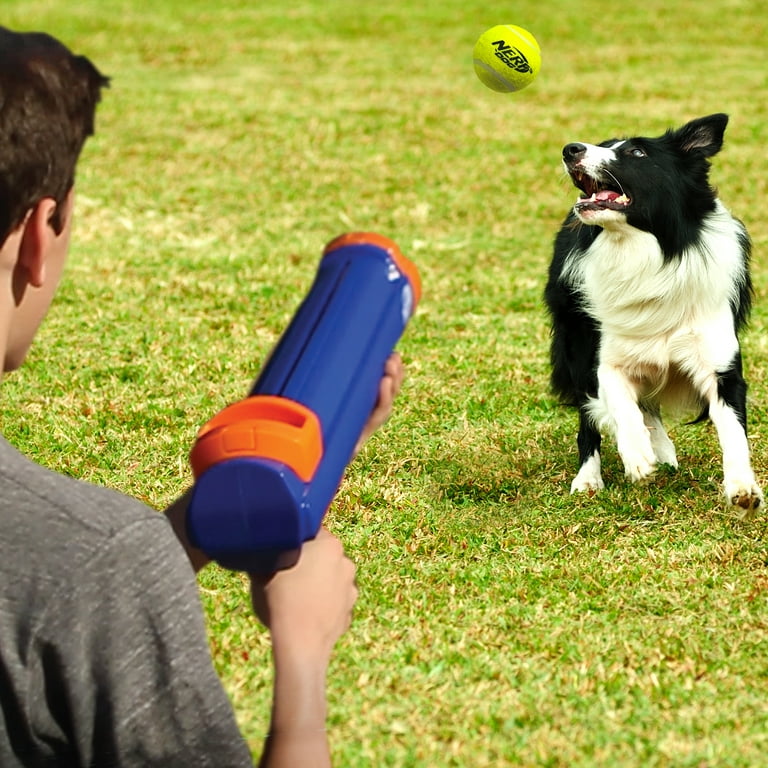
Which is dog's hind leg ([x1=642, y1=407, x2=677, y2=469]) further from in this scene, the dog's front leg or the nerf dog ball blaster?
the nerf dog ball blaster

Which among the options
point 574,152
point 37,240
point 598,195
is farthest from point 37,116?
point 598,195

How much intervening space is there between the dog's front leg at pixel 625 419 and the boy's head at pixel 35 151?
121 inches

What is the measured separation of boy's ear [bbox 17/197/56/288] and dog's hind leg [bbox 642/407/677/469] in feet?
11.9

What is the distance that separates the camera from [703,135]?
4.54 metres

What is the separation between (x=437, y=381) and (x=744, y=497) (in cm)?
195

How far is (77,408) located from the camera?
552 cm

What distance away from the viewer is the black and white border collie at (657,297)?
14.7ft

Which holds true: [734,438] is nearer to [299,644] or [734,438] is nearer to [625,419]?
[625,419]

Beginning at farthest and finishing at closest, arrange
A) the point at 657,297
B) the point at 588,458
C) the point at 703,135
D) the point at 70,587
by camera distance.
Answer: the point at 588,458 → the point at 657,297 → the point at 703,135 → the point at 70,587

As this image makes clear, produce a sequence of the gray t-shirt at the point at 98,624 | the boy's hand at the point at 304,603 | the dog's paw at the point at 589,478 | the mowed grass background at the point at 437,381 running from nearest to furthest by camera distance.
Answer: the gray t-shirt at the point at 98,624, the boy's hand at the point at 304,603, the mowed grass background at the point at 437,381, the dog's paw at the point at 589,478

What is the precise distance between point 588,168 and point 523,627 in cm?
172

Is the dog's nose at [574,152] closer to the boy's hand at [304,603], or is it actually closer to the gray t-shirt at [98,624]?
the boy's hand at [304,603]

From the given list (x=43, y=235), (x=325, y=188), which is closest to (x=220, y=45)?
(x=325, y=188)

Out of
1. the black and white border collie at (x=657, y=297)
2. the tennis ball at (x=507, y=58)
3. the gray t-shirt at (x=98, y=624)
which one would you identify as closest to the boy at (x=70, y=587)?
the gray t-shirt at (x=98, y=624)
